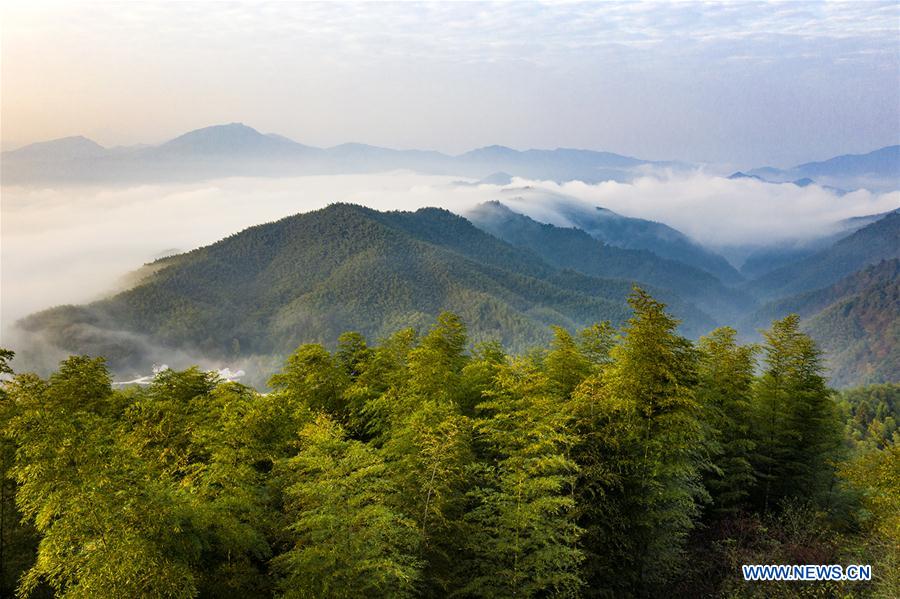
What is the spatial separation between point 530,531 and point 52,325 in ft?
739

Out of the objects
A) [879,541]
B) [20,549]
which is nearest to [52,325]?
[20,549]

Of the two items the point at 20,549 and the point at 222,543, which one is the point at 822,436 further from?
the point at 20,549

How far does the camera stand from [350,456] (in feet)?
55.2

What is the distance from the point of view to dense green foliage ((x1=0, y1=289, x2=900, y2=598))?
15172mm

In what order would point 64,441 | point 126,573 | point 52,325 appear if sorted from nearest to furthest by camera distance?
point 126,573, point 64,441, point 52,325

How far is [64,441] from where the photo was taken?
14852mm

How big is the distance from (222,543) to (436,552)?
250 inches

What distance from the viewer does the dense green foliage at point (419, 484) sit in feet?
49.8

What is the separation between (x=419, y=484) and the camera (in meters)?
19.3

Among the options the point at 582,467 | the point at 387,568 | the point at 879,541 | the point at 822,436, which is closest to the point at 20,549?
the point at 387,568

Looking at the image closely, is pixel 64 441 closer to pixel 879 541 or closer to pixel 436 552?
pixel 436 552

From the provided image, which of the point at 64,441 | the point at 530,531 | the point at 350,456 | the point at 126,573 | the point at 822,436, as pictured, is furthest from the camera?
the point at 822,436

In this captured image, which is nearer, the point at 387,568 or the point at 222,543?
the point at 387,568

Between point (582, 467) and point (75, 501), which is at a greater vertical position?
point (75, 501)
